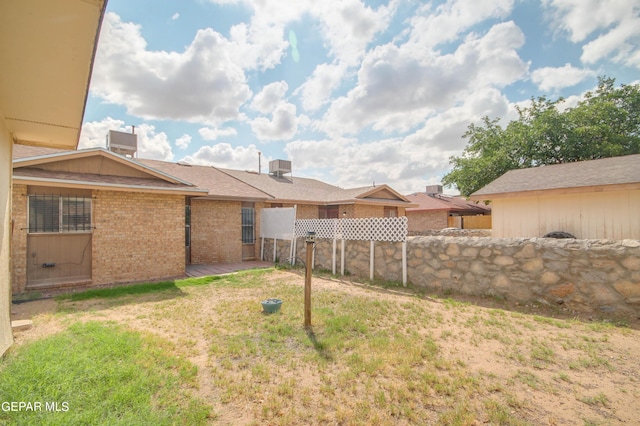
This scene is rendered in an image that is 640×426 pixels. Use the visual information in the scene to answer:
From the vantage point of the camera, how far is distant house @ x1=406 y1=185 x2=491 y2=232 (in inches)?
846

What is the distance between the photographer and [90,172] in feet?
26.1

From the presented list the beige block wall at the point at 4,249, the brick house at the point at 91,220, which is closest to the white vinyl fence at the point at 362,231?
the brick house at the point at 91,220

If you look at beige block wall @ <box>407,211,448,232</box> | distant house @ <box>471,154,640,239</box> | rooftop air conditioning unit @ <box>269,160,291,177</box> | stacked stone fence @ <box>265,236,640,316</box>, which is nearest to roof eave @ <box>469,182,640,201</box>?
distant house @ <box>471,154,640,239</box>

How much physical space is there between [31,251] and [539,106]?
2795 cm

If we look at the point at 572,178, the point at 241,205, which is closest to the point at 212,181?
the point at 241,205

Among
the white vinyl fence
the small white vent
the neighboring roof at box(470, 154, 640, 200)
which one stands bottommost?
the white vinyl fence

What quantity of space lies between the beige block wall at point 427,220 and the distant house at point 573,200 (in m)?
10.6

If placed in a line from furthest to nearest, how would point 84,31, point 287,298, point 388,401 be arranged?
point 287,298 < point 388,401 < point 84,31

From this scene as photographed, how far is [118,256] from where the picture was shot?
797 centimetres

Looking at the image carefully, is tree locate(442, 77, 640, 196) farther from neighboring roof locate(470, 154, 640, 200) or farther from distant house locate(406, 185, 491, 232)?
neighboring roof locate(470, 154, 640, 200)

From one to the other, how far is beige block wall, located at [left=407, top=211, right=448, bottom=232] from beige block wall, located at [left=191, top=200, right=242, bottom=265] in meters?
15.6

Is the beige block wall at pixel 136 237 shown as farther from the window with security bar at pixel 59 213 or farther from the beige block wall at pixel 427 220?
the beige block wall at pixel 427 220

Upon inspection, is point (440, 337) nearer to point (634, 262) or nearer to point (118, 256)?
point (634, 262)

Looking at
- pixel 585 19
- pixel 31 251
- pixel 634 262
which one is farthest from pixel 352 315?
pixel 585 19
